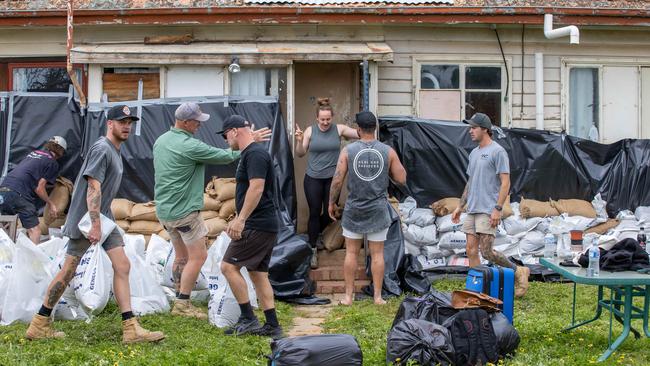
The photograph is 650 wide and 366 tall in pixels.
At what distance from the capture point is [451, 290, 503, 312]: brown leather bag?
6.92m

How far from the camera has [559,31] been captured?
38.3 ft

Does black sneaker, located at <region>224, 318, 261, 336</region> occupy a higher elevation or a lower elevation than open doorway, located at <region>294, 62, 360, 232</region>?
lower

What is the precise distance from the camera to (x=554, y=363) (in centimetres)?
657

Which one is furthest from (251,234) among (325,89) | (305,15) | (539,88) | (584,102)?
(584,102)

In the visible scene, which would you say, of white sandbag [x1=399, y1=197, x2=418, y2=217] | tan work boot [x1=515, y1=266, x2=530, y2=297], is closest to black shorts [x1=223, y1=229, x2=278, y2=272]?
tan work boot [x1=515, y1=266, x2=530, y2=297]

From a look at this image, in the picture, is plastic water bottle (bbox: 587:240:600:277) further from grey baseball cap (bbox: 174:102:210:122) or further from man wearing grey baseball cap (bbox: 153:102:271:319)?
grey baseball cap (bbox: 174:102:210:122)

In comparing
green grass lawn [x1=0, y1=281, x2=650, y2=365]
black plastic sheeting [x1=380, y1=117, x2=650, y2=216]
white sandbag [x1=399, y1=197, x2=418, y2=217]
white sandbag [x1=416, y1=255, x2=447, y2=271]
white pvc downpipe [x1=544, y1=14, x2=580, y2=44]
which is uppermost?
white pvc downpipe [x1=544, y1=14, x2=580, y2=44]

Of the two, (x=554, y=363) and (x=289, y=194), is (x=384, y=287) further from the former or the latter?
(x=554, y=363)

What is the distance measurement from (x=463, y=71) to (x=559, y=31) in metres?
1.41

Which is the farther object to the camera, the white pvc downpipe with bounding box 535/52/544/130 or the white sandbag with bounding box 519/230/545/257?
the white pvc downpipe with bounding box 535/52/544/130

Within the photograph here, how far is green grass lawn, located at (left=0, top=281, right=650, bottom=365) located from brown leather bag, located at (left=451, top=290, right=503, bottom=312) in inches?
16.6

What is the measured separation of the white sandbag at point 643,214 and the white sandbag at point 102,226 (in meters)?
7.34

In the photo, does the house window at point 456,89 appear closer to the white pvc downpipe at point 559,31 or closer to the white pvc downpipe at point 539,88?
the white pvc downpipe at point 539,88

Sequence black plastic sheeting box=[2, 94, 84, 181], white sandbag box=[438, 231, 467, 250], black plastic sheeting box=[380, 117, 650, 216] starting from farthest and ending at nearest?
black plastic sheeting box=[380, 117, 650, 216] < black plastic sheeting box=[2, 94, 84, 181] < white sandbag box=[438, 231, 467, 250]
